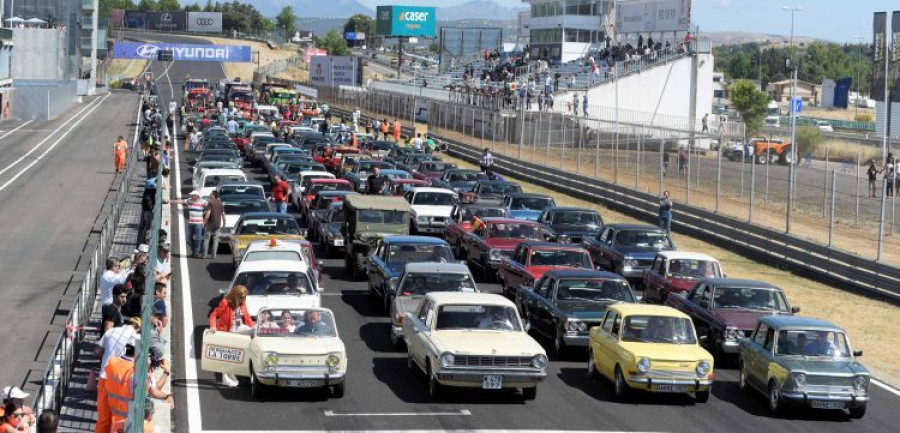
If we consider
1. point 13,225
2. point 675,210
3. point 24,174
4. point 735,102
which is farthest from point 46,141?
point 735,102

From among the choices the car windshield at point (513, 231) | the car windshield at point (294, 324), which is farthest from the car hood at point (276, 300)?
the car windshield at point (513, 231)

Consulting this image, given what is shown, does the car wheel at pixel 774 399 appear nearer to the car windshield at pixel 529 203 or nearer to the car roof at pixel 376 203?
the car roof at pixel 376 203

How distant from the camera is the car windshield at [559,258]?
26359 millimetres

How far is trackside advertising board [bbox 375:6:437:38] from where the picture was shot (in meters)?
155

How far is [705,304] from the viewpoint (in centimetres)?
2244

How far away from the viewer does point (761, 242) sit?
117 ft

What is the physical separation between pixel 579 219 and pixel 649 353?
16.1 meters

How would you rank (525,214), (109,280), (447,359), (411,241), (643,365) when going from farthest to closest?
(525,214) < (411,241) < (109,280) < (643,365) < (447,359)

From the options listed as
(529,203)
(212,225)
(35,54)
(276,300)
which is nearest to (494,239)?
(212,225)

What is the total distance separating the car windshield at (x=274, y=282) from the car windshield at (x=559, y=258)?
562cm

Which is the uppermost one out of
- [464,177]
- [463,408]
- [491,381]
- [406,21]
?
[406,21]

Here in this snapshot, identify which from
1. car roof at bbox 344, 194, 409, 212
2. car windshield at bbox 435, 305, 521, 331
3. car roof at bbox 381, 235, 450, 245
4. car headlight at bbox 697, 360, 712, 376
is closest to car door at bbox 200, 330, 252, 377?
car windshield at bbox 435, 305, 521, 331

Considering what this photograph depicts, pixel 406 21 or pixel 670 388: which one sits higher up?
pixel 406 21

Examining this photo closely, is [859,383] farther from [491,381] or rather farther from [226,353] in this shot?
[226,353]
